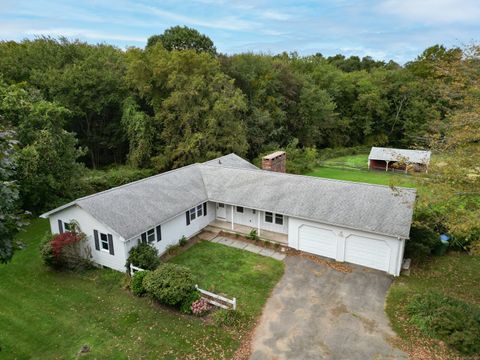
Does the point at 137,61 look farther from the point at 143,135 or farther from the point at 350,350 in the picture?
the point at 350,350

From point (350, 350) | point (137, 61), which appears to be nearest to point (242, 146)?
point (137, 61)

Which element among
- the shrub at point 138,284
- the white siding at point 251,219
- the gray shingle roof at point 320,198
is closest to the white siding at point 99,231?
the shrub at point 138,284

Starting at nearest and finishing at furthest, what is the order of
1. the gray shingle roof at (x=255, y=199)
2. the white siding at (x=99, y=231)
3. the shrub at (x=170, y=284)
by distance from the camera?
the shrub at (x=170, y=284)
the white siding at (x=99, y=231)
the gray shingle roof at (x=255, y=199)

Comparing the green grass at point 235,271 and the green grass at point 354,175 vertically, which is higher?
the green grass at point 235,271

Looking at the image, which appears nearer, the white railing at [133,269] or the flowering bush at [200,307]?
the flowering bush at [200,307]

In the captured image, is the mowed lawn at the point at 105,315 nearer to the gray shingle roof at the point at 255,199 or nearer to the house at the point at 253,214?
the house at the point at 253,214

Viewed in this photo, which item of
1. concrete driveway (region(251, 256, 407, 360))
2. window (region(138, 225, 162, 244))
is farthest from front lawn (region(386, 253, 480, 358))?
window (region(138, 225, 162, 244))

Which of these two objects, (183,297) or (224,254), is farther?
(224,254)
